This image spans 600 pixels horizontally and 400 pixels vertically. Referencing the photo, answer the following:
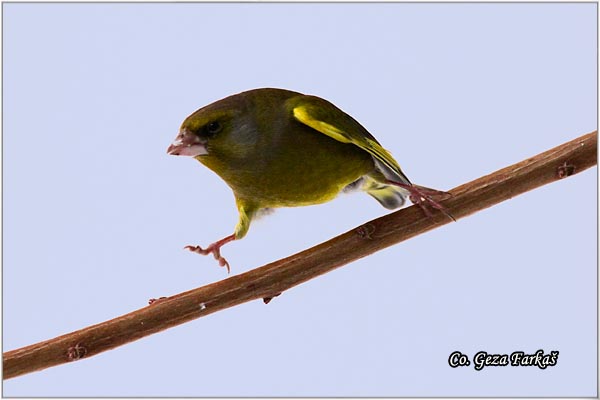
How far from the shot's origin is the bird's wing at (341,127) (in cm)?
261

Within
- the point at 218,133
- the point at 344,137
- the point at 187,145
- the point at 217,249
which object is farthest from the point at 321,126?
the point at 217,249

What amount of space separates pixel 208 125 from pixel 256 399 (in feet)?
3.32

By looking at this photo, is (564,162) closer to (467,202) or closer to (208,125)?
(467,202)

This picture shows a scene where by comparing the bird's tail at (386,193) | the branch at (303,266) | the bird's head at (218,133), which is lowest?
the branch at (303,266)

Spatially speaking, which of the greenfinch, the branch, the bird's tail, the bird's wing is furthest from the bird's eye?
the bird's tail

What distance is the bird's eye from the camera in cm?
249

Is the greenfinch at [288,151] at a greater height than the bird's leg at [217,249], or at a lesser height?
greater

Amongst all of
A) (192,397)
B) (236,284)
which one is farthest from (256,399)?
(236,284)

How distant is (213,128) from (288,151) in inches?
11.1

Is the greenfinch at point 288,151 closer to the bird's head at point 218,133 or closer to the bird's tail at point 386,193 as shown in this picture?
the bird's head at point 218,133

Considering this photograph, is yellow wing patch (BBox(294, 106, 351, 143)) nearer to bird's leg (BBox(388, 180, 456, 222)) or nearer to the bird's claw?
bird's leg (BBox(388, 180, 456, 222))

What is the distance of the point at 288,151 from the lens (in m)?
2.64

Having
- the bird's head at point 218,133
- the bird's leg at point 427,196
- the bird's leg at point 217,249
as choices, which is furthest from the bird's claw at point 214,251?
the bird's leg at point 427,196

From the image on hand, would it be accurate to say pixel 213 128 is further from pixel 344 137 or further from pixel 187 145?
pixel 344 137
